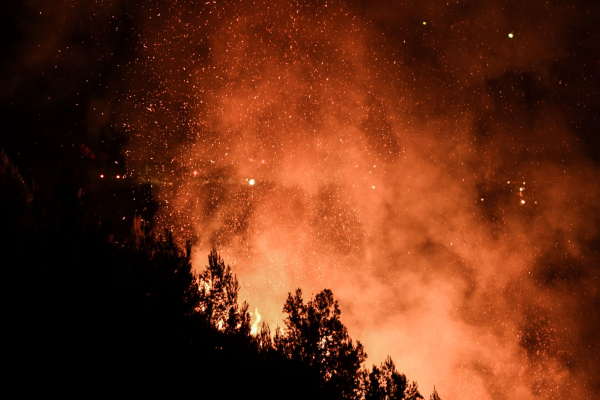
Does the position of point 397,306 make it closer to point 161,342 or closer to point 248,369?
point 248,369

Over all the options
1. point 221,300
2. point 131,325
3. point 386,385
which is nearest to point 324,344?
point 386,385

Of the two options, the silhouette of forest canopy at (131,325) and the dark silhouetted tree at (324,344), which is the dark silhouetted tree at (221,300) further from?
the dark silhouetted tree at (324,344)

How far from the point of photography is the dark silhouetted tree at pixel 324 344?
39.0 ft

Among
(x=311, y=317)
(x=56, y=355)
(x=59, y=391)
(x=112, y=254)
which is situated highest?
(x=311, y=317)

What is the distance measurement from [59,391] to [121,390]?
112 cm

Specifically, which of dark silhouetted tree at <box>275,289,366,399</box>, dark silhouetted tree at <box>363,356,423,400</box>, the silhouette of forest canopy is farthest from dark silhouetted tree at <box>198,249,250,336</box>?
dark silhouetted tree at <box>363,356,423,400</box>

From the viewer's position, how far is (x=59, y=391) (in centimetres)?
673

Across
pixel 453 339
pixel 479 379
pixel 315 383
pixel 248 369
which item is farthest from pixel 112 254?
pixel 479 379

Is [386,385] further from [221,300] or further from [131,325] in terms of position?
[131,325]

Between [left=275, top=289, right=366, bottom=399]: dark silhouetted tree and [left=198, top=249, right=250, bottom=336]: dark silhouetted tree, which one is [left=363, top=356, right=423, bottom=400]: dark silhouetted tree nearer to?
[left=275, top=289, right=366, bottom=399]: dark silhouetted tree

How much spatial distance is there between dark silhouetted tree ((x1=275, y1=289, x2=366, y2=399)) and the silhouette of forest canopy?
3 centimetres

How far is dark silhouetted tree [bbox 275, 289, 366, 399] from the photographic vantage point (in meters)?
11.9

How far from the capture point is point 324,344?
41.3ft

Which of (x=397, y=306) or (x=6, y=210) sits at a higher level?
(x=397, y=306)
